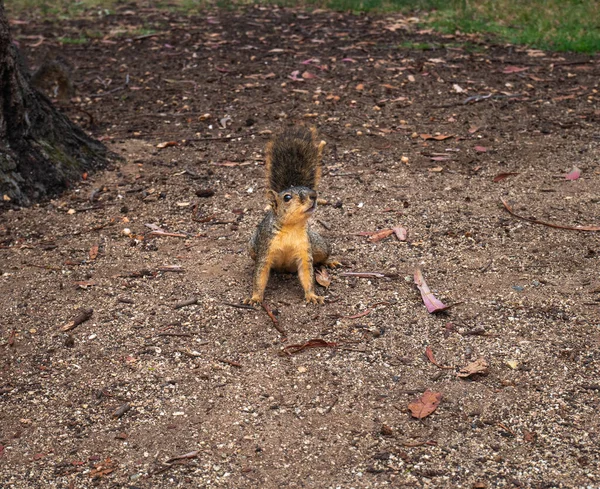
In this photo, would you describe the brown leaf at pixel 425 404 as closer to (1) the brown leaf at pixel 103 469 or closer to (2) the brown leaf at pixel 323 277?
(2) the brown leaf at pixel 323 277

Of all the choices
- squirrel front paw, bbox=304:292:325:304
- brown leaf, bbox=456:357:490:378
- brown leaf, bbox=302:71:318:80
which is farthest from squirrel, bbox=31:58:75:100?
brown leaf, bbox=456:357:490:378

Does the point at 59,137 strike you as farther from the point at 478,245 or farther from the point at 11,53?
the point at 478,245

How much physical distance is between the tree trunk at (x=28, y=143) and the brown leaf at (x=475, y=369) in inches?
140

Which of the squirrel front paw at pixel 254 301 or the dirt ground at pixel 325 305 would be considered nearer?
the dirt ground at pixel 325 305

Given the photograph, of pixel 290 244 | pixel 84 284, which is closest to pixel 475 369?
pixel 290 244

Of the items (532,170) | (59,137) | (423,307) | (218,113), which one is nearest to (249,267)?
(423,307)

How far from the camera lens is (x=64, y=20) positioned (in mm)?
12453

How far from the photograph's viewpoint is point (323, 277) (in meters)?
4.85

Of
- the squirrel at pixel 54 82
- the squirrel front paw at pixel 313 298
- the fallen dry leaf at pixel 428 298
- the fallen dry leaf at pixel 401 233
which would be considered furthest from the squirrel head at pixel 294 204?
the squirrel at pixel 54 82

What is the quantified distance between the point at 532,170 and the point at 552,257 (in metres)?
1.61

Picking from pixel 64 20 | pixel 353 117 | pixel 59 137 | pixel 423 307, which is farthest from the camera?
pixel 64 20

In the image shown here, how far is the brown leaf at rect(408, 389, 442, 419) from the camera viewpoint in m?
3.64

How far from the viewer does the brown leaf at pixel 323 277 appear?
4789mm

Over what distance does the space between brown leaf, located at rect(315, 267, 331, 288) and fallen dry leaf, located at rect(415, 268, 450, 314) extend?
0.54m
